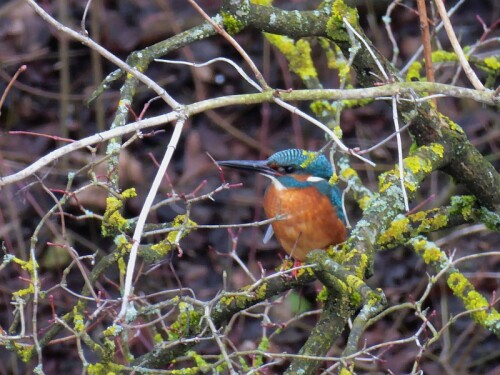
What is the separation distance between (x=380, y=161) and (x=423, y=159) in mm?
3127

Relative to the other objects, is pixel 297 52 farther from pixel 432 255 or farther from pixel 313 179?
pixel 432 255

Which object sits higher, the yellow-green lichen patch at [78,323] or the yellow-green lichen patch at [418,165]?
the yellow-green lichen patch at [418,165]

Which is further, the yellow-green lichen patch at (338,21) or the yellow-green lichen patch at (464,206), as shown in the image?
the yellow-green lichen patch at (464,206)

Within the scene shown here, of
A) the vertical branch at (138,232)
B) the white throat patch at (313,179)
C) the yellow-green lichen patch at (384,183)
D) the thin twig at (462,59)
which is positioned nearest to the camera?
the vertical branch at (138,232)

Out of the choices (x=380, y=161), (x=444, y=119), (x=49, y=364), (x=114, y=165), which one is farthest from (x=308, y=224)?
(x=49, y=364)

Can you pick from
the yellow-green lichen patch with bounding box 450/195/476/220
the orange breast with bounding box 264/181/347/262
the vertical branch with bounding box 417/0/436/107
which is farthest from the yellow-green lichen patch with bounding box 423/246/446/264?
the orange breast with bounding box 264/181/347/262

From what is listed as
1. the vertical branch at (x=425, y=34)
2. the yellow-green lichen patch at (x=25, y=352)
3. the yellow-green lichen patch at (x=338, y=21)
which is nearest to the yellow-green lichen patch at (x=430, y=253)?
the vertical branch at (x=425, y=34)

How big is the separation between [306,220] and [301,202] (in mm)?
79

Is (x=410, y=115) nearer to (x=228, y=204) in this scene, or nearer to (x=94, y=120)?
(x=228, y=204)

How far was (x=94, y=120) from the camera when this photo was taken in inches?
244

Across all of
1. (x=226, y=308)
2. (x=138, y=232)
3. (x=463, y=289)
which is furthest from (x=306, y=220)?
(x=138, y=232)

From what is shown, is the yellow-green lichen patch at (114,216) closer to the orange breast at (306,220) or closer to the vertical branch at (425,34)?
the vertical branch at (425,34)

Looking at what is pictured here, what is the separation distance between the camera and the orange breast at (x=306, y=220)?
368cm

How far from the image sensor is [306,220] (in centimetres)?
368
